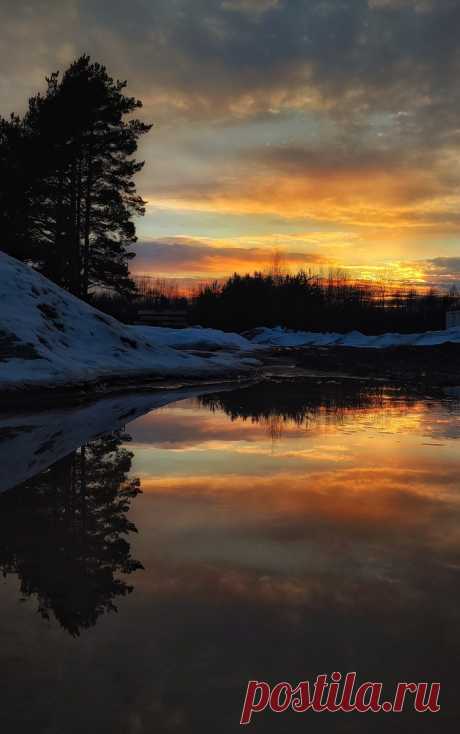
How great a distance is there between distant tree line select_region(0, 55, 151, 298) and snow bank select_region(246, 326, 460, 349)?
45.9 feet

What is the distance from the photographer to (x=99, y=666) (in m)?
1.66

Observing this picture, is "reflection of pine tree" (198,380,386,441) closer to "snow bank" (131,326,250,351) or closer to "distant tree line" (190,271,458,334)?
"snow bank" (131,326,250,351)

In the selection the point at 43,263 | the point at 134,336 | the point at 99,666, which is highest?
the point at 43,263

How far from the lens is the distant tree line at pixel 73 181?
66.3 feet

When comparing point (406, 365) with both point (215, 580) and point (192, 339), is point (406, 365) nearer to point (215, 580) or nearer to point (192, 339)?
point (192, 339)

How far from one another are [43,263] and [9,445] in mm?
16431

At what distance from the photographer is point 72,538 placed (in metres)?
2.80

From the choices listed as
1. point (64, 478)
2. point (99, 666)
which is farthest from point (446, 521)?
point (64, 478)

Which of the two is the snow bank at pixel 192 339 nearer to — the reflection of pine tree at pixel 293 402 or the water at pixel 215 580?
the reflection of pine tree at pixel 293 402

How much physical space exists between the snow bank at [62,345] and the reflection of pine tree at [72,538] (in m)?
4.77

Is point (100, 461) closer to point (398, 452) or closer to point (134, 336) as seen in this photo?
point (398, 452)

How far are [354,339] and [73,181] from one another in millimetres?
20338

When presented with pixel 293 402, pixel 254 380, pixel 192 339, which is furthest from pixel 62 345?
pixel 192 339

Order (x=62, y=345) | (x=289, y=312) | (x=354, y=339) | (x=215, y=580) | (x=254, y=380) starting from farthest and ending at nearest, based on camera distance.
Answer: (x=289, y=312) < (x=354, y=339) < (x=254, y=380) < (x=62, y=345) < (x=215, y=580)
